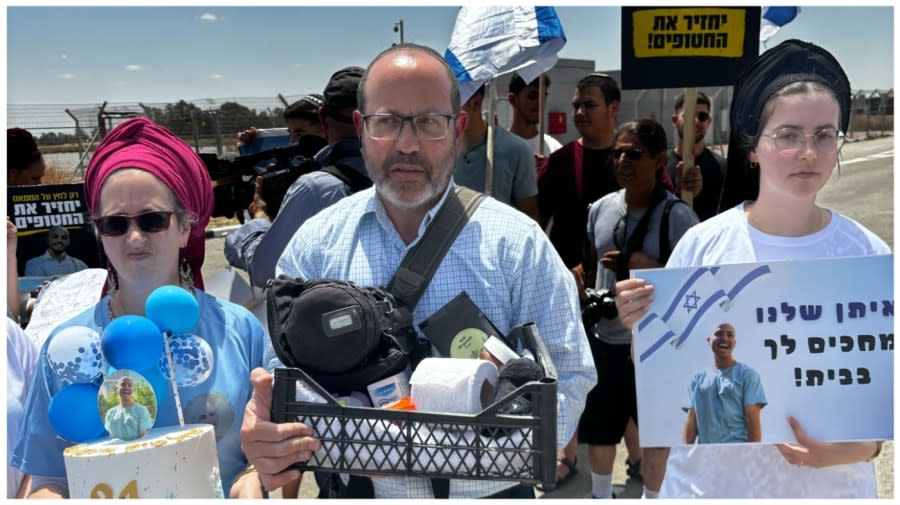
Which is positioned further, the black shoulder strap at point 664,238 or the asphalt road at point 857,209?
the asphalt road at point 857,209

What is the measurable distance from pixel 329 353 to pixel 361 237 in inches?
21.1

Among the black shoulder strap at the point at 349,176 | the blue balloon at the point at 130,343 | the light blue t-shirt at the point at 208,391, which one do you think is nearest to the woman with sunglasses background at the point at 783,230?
the light blue t-shirt at the point at 208,391

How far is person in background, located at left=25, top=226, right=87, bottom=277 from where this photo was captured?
11.6ft

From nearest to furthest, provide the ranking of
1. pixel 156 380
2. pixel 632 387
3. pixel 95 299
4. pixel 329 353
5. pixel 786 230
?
pixel 329 353
pixel 156 380
pixel 786 230
pixel 95 299
pixel 632 387

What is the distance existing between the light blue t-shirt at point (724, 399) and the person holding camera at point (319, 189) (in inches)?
67.1

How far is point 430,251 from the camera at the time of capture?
179 centimetres

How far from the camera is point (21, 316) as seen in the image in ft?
10.2

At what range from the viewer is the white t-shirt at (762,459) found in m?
1.82

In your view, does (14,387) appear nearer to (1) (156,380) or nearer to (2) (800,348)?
(1) (156,380)

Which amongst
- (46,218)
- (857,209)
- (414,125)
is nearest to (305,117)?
(46,218)

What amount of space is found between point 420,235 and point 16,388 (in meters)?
1.14

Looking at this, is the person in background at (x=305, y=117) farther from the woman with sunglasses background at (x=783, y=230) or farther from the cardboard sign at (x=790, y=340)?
the cardboard sign at (x=790, y=340)

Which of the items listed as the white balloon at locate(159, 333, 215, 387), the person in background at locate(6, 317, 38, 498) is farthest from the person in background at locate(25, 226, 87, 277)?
the white balloon at locate(159, 333, 215, 387)

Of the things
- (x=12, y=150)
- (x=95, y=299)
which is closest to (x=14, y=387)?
(x=95, y=299)
